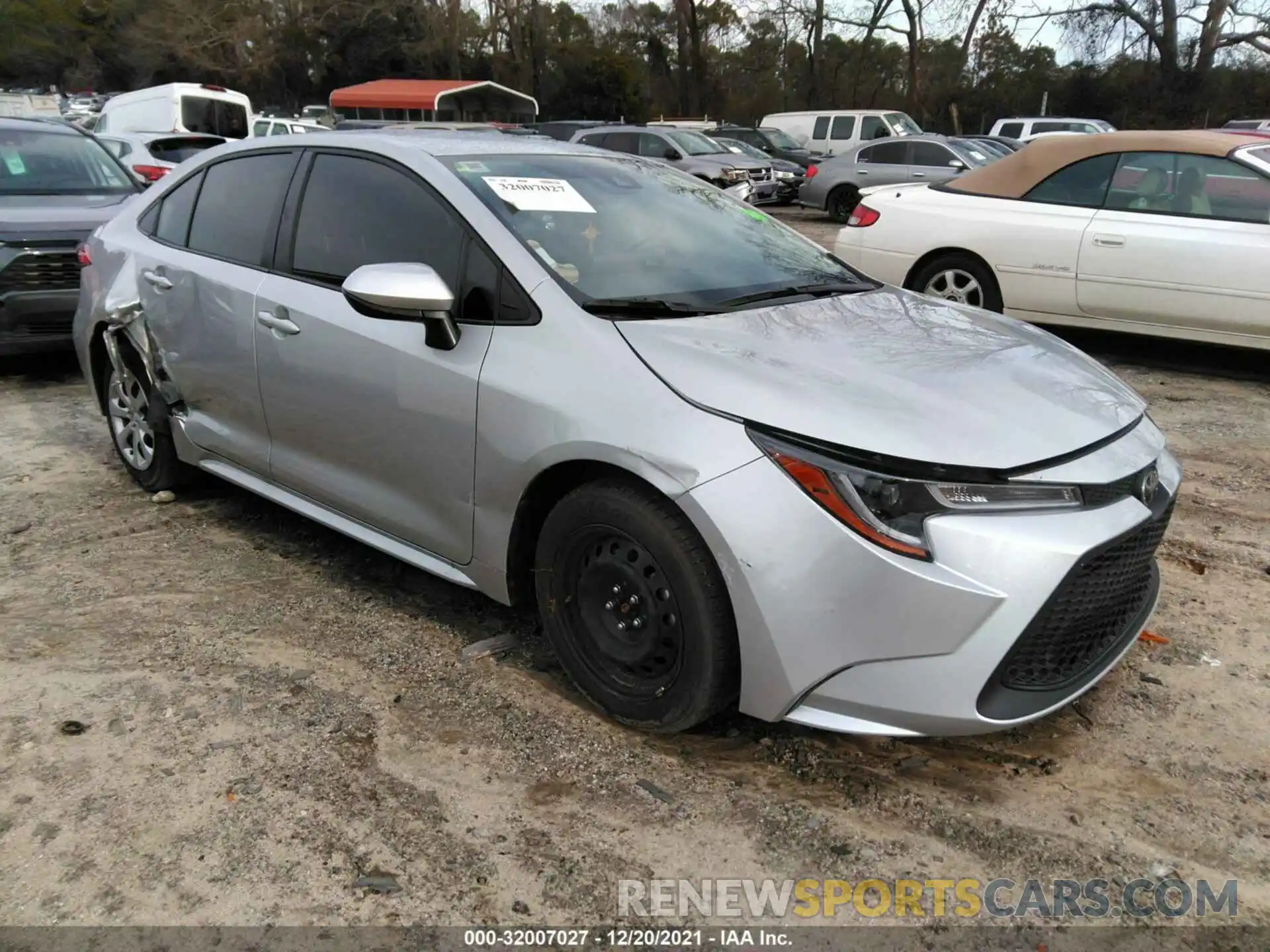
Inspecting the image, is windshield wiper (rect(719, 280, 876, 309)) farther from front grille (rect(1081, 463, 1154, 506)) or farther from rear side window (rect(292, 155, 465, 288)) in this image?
front grille (rect(1081, 463, 1154, 506))

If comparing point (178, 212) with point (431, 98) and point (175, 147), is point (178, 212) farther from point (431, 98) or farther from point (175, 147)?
point (431, 98)

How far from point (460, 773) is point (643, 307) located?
1.40m

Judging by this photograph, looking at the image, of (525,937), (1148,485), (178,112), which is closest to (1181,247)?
(1148,485)

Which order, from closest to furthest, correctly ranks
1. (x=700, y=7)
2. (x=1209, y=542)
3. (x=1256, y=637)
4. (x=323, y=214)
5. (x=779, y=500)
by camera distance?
(x=779, y=500) < (x=1256, y=637) < (x=323, y=214) < (x=1209, y=542) < (x=700, y=7)

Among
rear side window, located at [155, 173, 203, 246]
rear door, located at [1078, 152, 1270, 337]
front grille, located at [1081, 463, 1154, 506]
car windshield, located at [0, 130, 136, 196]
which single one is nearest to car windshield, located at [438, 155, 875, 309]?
front grille, located at [1081, 463, 1154, 506]

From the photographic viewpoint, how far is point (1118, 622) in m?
2.63

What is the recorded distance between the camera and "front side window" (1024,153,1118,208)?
266 inches

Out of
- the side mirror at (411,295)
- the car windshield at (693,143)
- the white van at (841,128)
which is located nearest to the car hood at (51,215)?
the side mirror at (411,295)

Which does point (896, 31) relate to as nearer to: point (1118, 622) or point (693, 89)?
point (693, 89)

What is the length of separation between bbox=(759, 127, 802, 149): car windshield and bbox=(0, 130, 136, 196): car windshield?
18607 mm

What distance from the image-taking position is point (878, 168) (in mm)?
16578

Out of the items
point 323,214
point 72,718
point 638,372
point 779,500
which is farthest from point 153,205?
point 779,500

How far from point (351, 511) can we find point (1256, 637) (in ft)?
10.2

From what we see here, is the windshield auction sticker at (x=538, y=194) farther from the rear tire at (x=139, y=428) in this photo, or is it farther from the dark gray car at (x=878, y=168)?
the dark gray car at (x=878, y=168)
